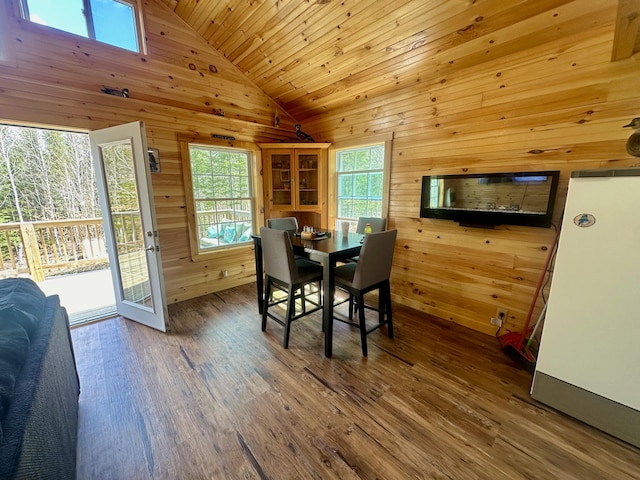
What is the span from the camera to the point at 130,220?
260 centimetres

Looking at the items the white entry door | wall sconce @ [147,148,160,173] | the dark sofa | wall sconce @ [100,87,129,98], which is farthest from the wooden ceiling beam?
wall sconce @ [100,87,129,98]

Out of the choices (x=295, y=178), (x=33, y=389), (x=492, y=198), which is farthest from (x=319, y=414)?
(x=295, y=178)

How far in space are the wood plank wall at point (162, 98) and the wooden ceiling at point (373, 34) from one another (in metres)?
0.30

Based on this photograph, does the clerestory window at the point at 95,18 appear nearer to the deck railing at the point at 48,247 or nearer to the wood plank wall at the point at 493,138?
the wood plank wall at the point at 493,138

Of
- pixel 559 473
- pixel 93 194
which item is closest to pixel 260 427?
pixel 559 473

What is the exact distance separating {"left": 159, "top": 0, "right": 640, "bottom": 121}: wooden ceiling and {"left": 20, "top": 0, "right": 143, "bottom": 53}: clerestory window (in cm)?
47

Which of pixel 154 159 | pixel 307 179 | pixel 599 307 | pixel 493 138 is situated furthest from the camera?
pixel 307 179

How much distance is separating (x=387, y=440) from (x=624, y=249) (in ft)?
5.44

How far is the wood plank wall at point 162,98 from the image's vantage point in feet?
7.44

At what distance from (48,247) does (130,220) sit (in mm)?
3024

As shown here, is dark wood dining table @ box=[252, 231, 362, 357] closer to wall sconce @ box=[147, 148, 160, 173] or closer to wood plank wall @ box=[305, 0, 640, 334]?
wood plank wall @ box=[305, 0, 640, 334]

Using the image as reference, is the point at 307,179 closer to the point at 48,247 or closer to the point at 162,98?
the point at 162,98

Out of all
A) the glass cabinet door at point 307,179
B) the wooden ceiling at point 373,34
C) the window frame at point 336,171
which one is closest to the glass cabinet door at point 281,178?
the glass cabinet door at point 307,179

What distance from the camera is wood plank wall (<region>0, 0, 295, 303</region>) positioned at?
2268mm
